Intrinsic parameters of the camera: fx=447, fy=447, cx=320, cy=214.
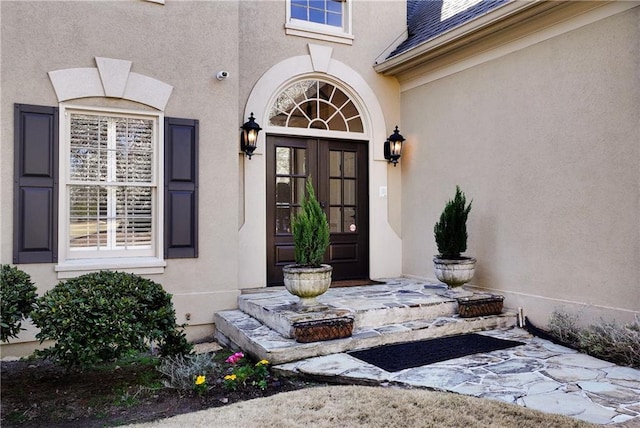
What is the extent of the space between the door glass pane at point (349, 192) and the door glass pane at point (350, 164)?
116 millimetres

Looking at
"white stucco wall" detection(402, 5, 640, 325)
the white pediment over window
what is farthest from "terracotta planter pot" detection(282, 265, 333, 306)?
"white stucco wall" detection(402, 5, 640, 325)

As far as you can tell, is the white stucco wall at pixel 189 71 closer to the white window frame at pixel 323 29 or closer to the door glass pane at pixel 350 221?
the white window frame at pixel 323 29

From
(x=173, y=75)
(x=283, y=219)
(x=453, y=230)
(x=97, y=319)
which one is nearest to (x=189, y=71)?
(x=173, y=75)

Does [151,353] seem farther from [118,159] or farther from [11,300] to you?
[118,159]

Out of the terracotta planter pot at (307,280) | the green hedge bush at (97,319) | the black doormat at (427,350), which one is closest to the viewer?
the green hedge bush at (97,319)

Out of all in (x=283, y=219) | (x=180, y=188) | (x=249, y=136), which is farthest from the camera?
(x=283, y=219)

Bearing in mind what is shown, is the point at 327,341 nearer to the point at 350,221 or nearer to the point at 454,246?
the point at 454,246

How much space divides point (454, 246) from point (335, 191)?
2.25 m

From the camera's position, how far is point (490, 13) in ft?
18.3

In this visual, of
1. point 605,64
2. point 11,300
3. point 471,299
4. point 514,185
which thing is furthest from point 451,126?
point 11,300

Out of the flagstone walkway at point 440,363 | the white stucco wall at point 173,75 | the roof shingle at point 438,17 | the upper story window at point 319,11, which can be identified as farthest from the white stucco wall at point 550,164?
the white stucco wall at point 173,75

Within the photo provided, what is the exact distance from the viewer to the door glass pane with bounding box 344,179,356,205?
291 inches

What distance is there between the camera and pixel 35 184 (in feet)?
15.9

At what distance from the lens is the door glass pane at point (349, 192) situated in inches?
291
